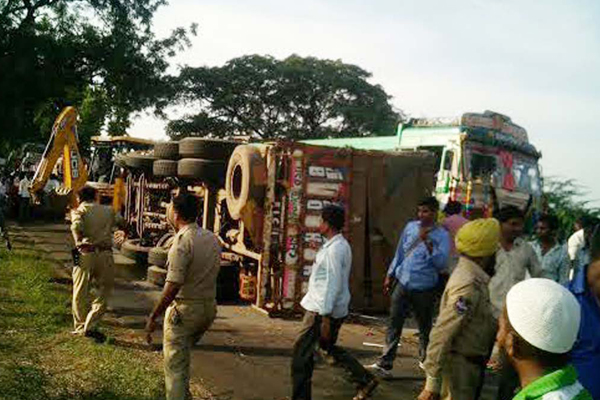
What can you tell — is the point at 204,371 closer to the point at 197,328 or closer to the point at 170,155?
the point at 197,328

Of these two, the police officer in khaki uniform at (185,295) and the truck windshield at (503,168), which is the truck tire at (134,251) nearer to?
the truck windshield at (503,168)

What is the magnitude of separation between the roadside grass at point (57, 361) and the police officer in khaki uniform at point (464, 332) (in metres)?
2.76

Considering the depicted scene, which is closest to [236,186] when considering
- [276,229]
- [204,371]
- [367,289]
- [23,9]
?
[276,229]

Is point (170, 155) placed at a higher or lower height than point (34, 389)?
higher

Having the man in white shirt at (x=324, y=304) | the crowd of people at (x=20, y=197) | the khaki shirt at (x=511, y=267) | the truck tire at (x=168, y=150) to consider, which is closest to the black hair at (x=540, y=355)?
the man in white shirt at (x=324, y=304)

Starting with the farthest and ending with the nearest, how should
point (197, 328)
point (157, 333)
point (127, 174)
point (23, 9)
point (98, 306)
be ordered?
point (23, 9), point (127, 174), point (157, 333), point (98, 306), point (197, 328)

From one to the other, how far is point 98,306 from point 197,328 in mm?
3001

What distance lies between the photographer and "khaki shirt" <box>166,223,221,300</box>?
199 inches

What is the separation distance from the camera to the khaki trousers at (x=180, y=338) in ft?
16.4

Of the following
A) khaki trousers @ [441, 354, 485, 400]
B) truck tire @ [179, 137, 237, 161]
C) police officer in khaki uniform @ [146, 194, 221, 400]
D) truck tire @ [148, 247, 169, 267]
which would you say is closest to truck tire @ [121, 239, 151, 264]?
truck tire @ [148, 247, 169, 267]

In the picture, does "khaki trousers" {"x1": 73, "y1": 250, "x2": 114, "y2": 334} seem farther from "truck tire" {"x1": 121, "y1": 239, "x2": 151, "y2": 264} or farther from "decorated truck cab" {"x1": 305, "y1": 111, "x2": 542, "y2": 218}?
"decorated truck cab" {"x1": 305, "y1": 111, "x2": 542, "y2": 218}

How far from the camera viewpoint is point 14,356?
263 inches

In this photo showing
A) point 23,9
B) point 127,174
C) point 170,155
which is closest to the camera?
point 170,155

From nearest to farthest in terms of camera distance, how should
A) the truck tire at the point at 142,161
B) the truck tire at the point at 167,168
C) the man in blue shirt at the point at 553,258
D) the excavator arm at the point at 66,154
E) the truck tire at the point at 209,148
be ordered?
the man in blue shirt at the point at 553,258, the truck tire at the point at 209,148, the truck tire at the point at 167,168, the excavator arm at the point at 66,154, the truck tire at the point at 142,161
